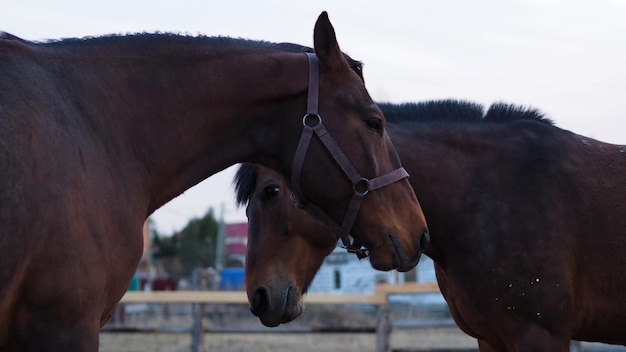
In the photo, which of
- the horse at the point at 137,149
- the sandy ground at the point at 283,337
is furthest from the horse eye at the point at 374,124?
the sandy ground at the point at 283,337

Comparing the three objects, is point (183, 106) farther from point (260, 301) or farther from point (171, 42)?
point (260, 301)

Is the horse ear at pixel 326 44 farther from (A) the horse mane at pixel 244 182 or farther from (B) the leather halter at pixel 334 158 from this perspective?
(A) the horse mane at pixel 244 182

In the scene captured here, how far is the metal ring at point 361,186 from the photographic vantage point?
319cm

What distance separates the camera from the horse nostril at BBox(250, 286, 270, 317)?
183 inches

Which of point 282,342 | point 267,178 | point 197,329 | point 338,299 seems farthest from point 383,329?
point 267,178

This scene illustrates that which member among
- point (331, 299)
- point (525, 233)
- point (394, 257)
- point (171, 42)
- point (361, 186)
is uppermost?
point (171, 42)

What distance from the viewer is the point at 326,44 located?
10.7 feet

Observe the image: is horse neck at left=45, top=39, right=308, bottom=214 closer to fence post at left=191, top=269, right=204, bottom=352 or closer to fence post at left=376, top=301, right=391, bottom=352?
fence post at left=376, top=301, right=391, bottom=352

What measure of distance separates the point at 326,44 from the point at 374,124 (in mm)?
373

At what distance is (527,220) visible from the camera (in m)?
4.64

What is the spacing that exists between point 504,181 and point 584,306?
0.83 m

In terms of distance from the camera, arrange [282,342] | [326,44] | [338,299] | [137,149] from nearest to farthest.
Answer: [137,149] < [326,44] < [338,299] < [282,342]

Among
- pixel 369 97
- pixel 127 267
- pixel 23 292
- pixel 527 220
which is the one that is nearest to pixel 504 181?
pixel 527 220

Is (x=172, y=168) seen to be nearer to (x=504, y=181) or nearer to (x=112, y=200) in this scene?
(x=112, y=200)
